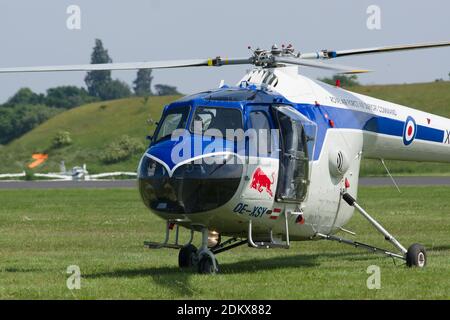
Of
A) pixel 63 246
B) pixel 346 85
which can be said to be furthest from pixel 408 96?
pixel 63 246

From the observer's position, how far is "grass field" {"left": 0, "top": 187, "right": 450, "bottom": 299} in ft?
45.3

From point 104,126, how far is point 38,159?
10.3 metres

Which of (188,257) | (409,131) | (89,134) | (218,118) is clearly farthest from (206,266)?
(89,134)

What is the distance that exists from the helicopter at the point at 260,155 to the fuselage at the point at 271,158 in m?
0.02

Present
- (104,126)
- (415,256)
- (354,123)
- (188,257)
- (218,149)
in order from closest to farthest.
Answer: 1. (218,149)
2. (415,256)
3. (188,257)
4. (354,123)
5. (104,126)

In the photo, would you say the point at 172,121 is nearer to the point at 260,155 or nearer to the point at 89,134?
the point at 260,155

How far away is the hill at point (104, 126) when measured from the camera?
84.8 meters

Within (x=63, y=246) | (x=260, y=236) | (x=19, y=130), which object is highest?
(x=260, y=236)

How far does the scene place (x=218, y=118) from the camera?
15.3 m

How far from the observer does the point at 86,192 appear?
46.2 metres

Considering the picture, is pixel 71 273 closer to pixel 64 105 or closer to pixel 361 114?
pixel 361 114

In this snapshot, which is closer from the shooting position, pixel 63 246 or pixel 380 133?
pixel 380 133

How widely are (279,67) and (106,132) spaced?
79787mm

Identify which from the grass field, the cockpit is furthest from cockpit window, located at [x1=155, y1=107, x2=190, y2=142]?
the grass field
